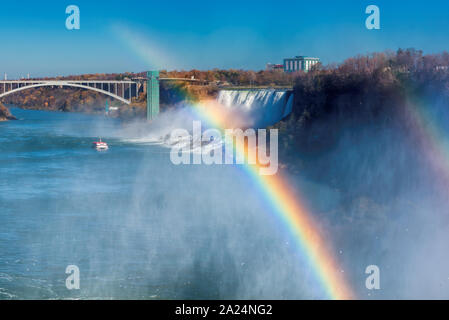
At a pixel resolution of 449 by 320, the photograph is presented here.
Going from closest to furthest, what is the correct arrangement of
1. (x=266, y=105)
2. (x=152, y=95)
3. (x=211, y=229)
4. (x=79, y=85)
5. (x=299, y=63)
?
(x=211, y=229)
(x=266, y=105)
(x=79, y=85)
(x=152, y=95)
(x=299, y=63)

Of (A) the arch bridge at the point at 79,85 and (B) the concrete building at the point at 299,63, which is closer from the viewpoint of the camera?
(A) the arch bridge at the point at 79,85

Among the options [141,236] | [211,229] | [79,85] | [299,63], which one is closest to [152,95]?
[79,85]

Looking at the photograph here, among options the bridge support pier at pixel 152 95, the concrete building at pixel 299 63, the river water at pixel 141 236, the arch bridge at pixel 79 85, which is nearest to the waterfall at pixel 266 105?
the river water at pixel 141 236

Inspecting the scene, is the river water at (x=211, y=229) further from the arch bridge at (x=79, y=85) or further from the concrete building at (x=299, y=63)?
the concrete building at (x=299, y=63)

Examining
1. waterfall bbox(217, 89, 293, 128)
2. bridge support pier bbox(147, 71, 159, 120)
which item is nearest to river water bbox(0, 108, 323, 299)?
waterfall bbox(217, 89, 293, 128)

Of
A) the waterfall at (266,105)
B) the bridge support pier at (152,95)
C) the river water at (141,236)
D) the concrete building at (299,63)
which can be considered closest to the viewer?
the river water at (141,236)

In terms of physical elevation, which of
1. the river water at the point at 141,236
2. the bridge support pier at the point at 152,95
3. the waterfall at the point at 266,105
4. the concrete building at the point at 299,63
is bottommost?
the river water at the point at 141,236

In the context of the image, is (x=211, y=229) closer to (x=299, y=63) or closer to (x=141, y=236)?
(x=141, y=236)
